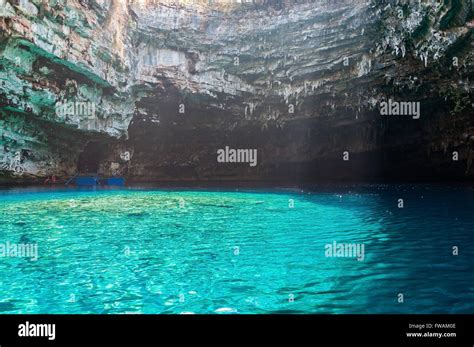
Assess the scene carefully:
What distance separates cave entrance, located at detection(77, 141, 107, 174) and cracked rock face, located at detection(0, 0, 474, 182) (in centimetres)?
11

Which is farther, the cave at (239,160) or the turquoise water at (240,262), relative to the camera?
the cave at (239,160)

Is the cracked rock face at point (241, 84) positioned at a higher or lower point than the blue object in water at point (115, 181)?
higher

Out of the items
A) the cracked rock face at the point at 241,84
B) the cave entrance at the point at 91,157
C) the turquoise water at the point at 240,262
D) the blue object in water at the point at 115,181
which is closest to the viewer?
the turquoise water at the point at 240,262

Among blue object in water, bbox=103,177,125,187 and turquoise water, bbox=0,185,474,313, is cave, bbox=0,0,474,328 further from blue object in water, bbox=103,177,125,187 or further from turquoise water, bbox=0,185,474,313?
blue object in water, bbox=103,177,125,187

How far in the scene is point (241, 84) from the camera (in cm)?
2530

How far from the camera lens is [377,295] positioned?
535 centimetres

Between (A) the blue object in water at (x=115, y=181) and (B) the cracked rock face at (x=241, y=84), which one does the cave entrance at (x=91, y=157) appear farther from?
(A) the blue object in water at (x=115, y=181)

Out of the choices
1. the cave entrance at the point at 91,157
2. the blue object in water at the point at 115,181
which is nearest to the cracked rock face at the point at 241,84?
the cave entrance at the point at 91,157

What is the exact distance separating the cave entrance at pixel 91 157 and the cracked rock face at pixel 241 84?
0.11 m

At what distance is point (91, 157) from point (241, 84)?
15.5 meters

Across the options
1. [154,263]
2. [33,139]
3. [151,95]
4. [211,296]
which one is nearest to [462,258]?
[211,296]

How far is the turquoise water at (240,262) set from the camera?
5.19 meters

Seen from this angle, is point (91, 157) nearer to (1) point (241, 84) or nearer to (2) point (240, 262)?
(1) point (241, 84)

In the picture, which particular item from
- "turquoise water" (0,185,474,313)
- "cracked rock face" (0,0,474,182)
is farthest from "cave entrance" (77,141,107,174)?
"turquoise water" (0,185,474,313)
